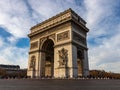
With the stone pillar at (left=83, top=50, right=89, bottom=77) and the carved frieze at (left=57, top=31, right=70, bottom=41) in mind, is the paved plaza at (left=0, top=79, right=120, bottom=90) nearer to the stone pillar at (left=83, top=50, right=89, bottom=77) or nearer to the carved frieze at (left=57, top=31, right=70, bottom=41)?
the carved frieze at (left=57, top=31, right=70, bottom=41)

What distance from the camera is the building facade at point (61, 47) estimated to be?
34469 millimetres

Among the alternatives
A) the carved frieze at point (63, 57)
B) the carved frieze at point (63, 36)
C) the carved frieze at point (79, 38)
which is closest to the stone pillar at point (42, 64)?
the carved frieze at point (63, 36)

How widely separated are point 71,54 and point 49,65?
13795mm

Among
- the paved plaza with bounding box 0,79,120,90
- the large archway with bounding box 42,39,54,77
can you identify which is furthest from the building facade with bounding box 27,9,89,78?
the paved plaza with bounding box 0,79,120,90

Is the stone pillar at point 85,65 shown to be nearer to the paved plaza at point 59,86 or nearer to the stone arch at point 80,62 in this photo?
the stone arch at point 80,62

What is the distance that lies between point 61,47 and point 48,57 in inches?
389

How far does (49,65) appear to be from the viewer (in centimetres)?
4612

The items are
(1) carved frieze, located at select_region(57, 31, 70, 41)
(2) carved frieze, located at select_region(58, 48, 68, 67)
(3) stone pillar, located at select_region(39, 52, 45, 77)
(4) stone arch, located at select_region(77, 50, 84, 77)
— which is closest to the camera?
(2) carved frieze, located at select_region(58, 48, 68, 67)

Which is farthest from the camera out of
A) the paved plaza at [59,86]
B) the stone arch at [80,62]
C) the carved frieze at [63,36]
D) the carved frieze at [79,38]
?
the stone arch at [80,62]

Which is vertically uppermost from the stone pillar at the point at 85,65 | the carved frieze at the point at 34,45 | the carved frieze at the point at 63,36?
the carved frieze at the point at 63,36

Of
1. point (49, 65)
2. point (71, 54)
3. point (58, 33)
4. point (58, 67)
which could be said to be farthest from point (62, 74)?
point (49, 65)

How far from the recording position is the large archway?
43.4m

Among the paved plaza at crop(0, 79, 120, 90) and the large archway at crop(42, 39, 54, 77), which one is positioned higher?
the large archway at crop(42, 39, 54, 77)

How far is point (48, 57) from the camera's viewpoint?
45.2 metres
